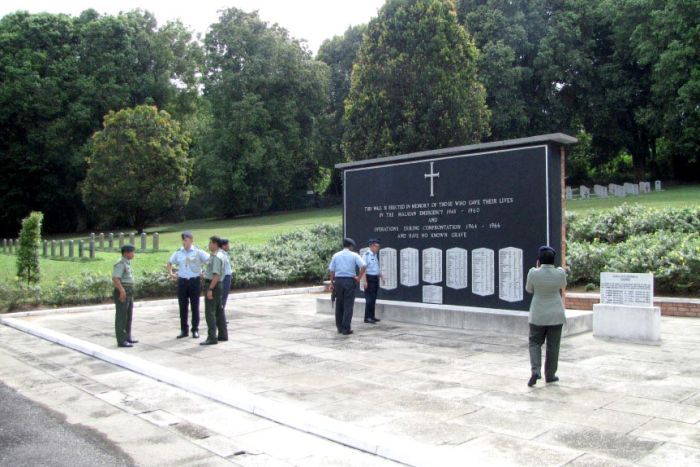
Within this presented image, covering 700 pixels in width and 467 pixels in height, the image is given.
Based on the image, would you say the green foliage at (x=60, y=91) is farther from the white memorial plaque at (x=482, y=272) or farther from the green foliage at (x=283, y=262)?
the white memorial plaque at (x=482, y=272)

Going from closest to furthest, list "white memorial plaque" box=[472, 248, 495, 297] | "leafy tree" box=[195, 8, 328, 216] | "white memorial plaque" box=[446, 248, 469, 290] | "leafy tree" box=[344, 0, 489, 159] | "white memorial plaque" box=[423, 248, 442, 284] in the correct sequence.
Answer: "white memorial plaque" box=[472, 248, 495, 297], "white memorial plaque" box=[446, 248, 469, 290], "white memorial plaque" box=[423, 248, 442, 284], "leafy tree" box=[344, 0, 489, 159], "leafy tree" box=[195, 8, 328, 216]

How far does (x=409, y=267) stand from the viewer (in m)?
13.7

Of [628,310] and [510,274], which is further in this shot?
[510,274]

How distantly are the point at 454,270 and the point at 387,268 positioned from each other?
5.94 feet

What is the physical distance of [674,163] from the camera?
4972cm

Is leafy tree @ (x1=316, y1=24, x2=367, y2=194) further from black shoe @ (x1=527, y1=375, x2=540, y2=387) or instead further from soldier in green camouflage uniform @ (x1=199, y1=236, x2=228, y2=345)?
black shoe @ (x1=527, y1=375, x2=540, y2=387)

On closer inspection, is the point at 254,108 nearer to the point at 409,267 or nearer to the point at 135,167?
the point at 135,167

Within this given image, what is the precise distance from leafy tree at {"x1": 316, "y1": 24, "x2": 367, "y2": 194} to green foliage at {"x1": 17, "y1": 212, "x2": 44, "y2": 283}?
37.4 meters

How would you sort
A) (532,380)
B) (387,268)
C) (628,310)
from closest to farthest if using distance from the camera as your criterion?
(532,380)
(628,310)
(387,268)

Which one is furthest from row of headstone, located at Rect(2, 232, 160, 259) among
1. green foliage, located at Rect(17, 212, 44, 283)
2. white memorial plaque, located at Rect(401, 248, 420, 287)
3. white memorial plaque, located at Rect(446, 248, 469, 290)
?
white memorial plaque, located at Rect(446, 248, 469, 290)

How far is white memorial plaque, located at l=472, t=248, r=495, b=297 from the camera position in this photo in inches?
483

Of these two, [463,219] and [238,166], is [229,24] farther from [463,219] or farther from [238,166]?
[463,219]

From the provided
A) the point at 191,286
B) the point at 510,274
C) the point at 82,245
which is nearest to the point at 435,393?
the point at 510,274

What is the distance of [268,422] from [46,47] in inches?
2126
